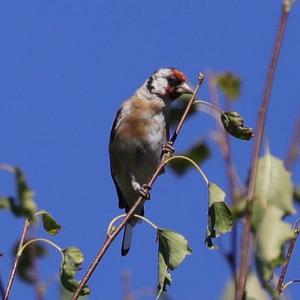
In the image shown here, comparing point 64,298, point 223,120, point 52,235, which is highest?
point 223,120

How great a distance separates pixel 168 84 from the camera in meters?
7.04

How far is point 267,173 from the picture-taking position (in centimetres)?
189

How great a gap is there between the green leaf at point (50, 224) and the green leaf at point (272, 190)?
3.42 feet

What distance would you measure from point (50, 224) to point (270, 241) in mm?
1373

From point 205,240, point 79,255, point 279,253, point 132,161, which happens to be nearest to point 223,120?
point 205,240

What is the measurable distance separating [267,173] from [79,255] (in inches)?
47.3

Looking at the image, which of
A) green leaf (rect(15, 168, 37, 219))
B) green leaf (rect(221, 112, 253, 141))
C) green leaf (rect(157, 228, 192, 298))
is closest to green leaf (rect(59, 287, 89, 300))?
green leaf (rect(157, 228, 192, 298))

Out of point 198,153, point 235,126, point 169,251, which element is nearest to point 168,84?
point 235,126

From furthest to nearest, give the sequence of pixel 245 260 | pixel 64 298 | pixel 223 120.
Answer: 1. pixel 223 120
2. pixel 64 298
3. pixel 245 260

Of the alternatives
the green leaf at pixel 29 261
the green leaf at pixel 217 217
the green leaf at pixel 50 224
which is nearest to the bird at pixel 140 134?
the green leaf at pixel 217 217

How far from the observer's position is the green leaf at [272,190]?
1.65m

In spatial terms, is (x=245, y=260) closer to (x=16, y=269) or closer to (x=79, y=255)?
(x=16, y=269)

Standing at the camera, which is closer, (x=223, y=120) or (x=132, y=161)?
(x=223, y=120)

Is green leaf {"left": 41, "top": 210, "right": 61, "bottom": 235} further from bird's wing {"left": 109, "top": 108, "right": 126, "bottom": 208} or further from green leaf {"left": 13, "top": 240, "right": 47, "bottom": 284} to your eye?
bird's wing {"left": 109, "top": 108, "right": 126, "bottom": 208}
